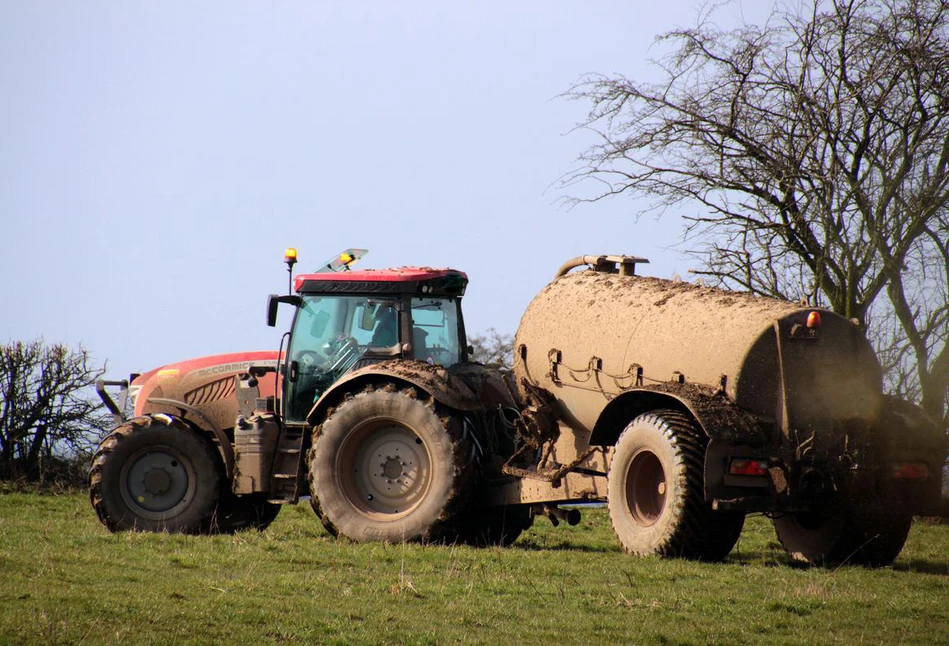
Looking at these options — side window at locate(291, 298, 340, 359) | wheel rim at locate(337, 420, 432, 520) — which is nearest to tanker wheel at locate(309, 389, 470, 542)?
wheel rim at locate(337, 420, 432, 520)

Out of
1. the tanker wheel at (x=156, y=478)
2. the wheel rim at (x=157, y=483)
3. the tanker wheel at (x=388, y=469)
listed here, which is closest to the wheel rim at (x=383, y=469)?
the tanker wheel at (x=388, y=469)

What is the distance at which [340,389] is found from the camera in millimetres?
13109

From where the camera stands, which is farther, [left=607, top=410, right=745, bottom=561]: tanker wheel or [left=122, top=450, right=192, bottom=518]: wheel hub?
[left=122, top=450, right=192, bottom=518]: wheel hub

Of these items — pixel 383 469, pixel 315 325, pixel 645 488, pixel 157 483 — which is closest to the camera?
pixel 645 488

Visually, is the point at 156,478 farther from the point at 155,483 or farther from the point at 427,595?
the point at 427,595

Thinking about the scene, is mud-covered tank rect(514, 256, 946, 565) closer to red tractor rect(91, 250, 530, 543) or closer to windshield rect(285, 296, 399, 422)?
red tractor rect(91, 250, 530, 543)

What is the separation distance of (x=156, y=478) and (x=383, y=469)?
2.69 m

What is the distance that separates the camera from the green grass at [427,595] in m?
7.65

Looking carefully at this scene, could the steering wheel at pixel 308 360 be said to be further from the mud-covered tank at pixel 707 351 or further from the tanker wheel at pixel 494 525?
the mud-covered tank at pixel 707 351

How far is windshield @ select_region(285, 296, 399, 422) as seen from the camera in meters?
13.6

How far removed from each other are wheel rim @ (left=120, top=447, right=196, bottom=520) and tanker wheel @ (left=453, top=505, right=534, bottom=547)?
305 cm

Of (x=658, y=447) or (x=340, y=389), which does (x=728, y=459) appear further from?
(x=340, y=389)

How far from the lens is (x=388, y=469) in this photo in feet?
42.4

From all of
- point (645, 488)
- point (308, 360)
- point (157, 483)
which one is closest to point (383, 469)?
point (308, 360)
